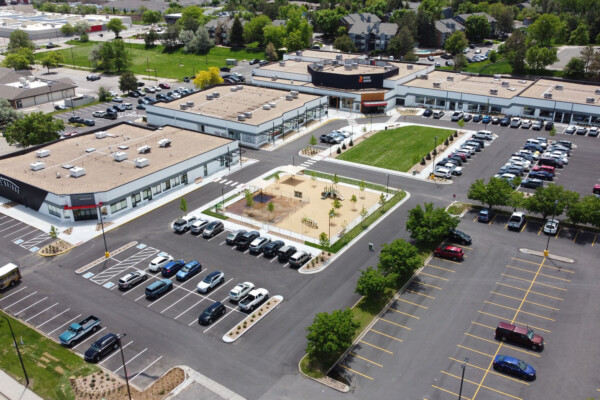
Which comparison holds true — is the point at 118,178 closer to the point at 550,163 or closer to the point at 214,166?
the point at 214,166

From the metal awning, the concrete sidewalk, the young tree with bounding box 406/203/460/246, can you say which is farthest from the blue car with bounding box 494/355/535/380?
the metal awning

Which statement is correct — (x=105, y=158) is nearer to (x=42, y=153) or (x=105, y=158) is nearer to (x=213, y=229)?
(x=42, y=153)

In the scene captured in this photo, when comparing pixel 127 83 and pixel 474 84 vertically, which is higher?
pixel 474 84

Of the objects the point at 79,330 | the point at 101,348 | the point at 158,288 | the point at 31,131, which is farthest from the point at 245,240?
the point at 31,131

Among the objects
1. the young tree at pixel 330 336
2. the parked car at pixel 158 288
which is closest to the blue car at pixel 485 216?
the young tree at pixel 330 336

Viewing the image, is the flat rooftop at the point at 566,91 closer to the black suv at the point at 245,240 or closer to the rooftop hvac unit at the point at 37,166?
the black suv at the point at 245,240

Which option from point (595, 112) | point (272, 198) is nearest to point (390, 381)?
point (272, 198)

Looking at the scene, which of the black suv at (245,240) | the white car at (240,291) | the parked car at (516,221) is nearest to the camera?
the white car at (240,291)
